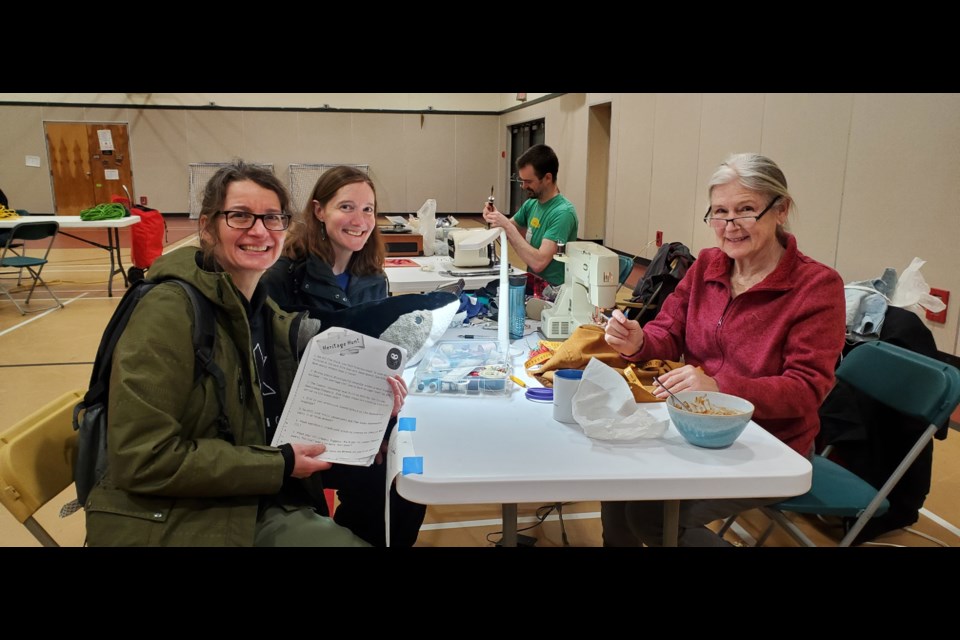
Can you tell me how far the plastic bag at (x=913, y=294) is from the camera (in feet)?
9.55

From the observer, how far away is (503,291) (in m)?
2.15

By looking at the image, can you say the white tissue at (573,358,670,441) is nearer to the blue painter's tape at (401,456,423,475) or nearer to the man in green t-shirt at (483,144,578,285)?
the blue painter's tape at (401,456,423,475)

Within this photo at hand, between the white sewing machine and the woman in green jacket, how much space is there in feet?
3.13

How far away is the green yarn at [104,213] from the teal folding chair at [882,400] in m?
6.93

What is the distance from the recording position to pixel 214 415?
139cm

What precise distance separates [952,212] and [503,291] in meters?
3.43

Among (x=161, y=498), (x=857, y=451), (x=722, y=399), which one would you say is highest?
(x=722, y=399)

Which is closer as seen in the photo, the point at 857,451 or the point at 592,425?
the point at 592,425

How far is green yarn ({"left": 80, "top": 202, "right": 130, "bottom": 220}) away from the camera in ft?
21.9

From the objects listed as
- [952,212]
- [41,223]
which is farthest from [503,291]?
[41,223]

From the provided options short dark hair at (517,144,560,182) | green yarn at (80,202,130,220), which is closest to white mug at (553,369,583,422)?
short dark hair at (517,144,560,182)

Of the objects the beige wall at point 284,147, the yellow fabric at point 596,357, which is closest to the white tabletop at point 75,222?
the yellow fabric at point 596,357

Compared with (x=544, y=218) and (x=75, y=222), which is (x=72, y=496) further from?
(x=75, y=222)
